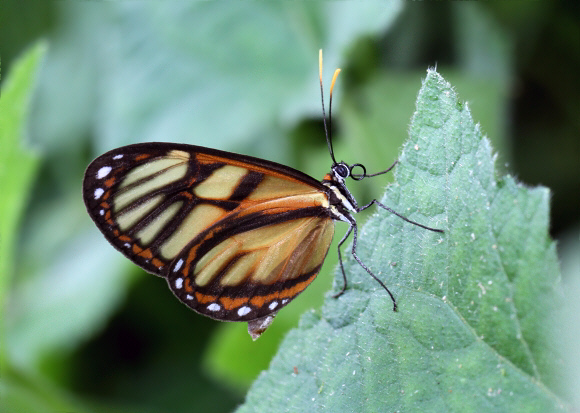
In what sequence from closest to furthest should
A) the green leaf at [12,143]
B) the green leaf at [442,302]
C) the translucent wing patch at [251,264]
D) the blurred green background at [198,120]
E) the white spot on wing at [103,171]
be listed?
the green leaf at [442,302]
the white spot on wing at [103,171]
the translucent wing patch at [251,264]
the green leaf at [12,143]
the blurred green background at [198,120]

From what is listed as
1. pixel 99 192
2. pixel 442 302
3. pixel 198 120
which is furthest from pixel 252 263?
pixel 198 120

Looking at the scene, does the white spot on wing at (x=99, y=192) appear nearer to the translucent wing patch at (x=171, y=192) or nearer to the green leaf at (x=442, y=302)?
the translucent wing patch at (x=171, y=192)

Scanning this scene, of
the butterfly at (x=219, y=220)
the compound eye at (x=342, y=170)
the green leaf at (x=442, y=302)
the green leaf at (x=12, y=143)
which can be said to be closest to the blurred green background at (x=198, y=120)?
the green leaf at (x=12, y=143)

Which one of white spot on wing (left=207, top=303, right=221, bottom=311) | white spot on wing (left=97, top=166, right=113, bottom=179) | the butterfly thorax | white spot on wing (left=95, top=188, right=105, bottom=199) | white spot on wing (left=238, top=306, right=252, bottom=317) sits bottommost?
white spot on wing (left=207, top=303, right=221, bottom=311)

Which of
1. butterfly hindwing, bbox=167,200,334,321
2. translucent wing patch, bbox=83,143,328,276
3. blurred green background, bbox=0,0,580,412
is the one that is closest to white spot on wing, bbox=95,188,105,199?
translucent wing patch, bbox=83,143,328,276

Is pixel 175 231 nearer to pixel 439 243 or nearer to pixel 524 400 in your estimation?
pixel 439 243

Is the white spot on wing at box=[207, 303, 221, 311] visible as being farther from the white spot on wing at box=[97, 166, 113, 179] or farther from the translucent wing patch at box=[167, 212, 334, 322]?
the white spot on wing at box=[97, 166, 113, 179]

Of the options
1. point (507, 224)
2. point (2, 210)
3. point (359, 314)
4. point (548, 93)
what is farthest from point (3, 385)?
point (548, 93)

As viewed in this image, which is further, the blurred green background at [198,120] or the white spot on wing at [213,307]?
the blurred green background at [198,120]
